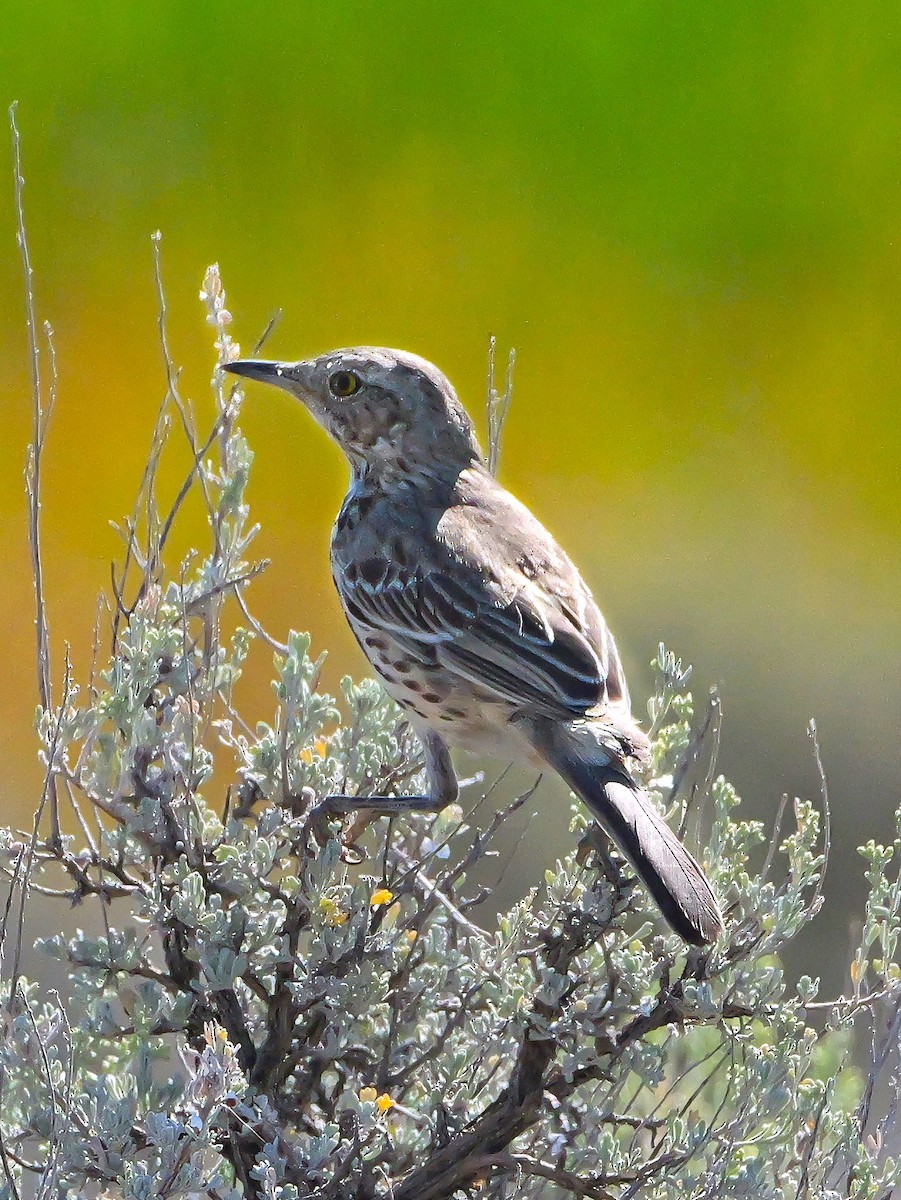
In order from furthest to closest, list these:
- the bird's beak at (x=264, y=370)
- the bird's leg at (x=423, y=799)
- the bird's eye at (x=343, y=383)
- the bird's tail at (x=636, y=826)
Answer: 1. the bird's eye at (x=343, y=383)
2. the bird's beak at (x=264, y=370)
3. the bird's leg at (x=423, y=799)
4. the bird's tail at (x=636, y=826)

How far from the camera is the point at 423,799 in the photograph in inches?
109

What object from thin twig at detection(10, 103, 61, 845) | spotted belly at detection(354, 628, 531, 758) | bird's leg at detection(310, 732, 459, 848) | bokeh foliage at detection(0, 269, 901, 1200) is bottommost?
bokeh foliage at detection(0, 269, 901, 1200)

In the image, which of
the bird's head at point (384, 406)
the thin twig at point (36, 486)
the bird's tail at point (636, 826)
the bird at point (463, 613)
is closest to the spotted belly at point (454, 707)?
the bird at point (463, 613)

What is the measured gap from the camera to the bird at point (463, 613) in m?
2.53

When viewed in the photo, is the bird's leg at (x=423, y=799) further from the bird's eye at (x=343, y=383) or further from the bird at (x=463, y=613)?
the bird's eye at (x=343, y=383)

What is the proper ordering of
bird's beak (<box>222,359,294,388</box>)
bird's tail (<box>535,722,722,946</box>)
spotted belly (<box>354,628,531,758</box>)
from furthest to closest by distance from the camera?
bird's beak (<box>222,359,294,388</box>), spotted belly (<box>354,628,531,758</box>), bird's tail (<box>535,722,722,946</box>)

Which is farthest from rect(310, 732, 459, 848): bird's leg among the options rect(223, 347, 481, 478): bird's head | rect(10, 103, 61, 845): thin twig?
rect(223, 347, 481, 478): bird's head

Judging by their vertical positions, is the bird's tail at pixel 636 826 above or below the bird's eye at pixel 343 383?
below

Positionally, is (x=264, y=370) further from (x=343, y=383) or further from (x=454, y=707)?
(x=454, y=707)

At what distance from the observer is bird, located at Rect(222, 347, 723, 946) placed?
253cm

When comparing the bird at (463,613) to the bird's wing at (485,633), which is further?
the bird's wing at (485,633)

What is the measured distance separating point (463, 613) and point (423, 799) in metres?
0.36

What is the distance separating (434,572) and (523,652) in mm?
272

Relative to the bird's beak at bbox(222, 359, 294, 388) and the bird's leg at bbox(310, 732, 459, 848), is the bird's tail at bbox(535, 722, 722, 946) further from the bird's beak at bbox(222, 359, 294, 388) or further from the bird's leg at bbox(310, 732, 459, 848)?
the bird's beak at bbox(222, 359, 294, 388)
